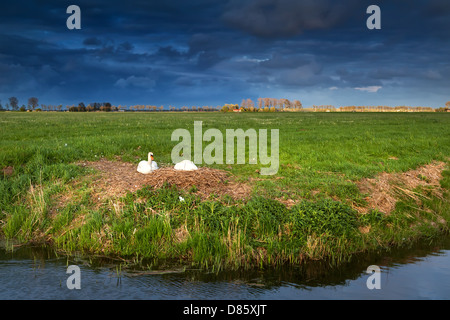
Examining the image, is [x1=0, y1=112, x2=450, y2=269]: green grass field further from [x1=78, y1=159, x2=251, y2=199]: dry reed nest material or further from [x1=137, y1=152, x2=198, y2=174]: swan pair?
[x1=137, y1=152, x2=198, y2=174]: swan pair

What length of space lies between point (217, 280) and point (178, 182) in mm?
4783

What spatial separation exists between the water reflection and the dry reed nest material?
331cm

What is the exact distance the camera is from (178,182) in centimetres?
1368

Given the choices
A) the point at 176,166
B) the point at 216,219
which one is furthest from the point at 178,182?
the point at 216,219

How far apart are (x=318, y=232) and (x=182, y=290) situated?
4.90 m

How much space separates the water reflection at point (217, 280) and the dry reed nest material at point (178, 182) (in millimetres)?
3315

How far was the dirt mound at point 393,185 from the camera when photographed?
1416cm

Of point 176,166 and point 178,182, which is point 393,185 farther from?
point 176,166

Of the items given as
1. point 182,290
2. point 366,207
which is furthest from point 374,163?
point 182,290

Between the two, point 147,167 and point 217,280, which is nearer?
point 217,280

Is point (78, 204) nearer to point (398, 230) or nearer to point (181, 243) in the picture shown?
point (181, 243)

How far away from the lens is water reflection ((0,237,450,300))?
8.99 metres

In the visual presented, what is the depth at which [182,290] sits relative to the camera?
913 cm
